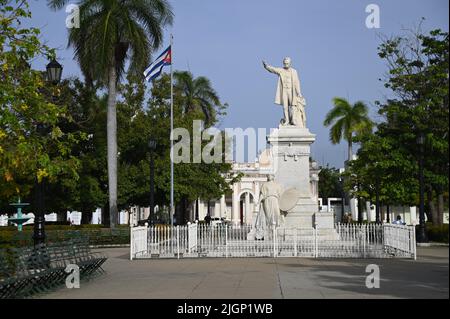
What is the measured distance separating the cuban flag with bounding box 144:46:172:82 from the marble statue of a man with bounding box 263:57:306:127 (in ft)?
26.3

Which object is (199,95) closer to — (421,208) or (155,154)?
(155,154)

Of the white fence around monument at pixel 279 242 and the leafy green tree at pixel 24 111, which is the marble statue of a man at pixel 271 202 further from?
the leafy green tree at pixel 24 111

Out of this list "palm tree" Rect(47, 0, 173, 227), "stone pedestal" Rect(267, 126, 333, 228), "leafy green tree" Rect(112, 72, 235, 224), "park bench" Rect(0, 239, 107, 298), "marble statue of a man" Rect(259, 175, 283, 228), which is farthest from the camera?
"leafy green tree" Rect(112, 72, 235, 224)

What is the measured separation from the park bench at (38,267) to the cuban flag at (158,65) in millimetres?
17897

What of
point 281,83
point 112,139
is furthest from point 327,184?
point 281,83

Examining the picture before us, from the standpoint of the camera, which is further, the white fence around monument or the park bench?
the white fence around monument

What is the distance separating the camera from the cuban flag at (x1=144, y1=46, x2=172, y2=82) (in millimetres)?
33875

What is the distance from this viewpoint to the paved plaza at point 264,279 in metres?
12.5

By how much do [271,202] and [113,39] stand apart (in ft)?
52.4

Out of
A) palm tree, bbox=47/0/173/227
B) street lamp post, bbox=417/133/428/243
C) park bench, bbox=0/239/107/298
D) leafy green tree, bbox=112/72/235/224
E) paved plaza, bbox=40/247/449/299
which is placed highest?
palm tree, bbox=47/0/173/227

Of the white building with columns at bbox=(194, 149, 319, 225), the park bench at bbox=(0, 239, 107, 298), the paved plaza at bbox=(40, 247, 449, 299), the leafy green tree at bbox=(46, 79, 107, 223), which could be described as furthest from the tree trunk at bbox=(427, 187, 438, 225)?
the white building with columns at bbox=(194, 149, 319, 225)

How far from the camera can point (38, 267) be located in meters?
14.1

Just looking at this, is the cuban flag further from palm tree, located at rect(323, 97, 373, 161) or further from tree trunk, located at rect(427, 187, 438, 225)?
palm tree, located at rect(323, 97, 373, 161)

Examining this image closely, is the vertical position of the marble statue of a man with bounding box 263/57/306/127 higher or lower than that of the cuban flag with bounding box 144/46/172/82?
lower
